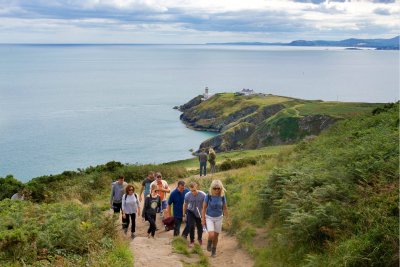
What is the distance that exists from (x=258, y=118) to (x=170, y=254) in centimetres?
9824

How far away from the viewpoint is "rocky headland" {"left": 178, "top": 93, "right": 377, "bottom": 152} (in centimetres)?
7906

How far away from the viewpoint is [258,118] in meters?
107

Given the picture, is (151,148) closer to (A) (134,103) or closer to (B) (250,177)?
(A) (134,103)

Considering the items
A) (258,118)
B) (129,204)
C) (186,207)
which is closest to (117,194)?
(129,204)

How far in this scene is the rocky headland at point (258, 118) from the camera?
79.1 meters

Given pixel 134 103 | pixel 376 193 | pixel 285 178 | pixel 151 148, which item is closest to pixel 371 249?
pixel 376 193

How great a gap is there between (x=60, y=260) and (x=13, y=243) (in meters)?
1.23

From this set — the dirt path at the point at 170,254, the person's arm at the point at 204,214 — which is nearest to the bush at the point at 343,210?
the dirt path at the point at 170,254

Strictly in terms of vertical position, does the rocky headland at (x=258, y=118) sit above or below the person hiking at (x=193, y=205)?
below

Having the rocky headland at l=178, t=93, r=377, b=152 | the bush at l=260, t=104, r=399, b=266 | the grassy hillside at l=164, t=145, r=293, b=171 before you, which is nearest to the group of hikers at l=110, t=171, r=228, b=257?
the bush at l=260, t=104, r=399, b=266

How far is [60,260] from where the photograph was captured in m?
8.47

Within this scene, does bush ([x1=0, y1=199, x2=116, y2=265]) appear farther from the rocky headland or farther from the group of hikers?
the rocky headland

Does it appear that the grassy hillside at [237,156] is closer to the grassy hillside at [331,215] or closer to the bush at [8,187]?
the bush at [8,187]

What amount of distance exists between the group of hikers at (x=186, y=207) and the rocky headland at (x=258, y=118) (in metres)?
48.1
